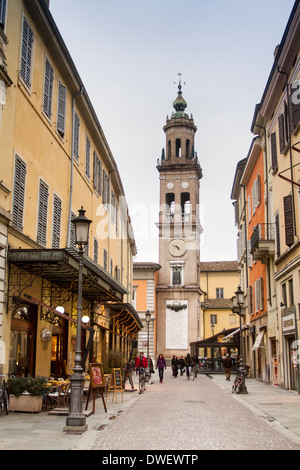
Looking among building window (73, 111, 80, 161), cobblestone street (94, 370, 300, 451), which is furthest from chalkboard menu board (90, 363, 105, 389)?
building window (73, 111, 80, 161)

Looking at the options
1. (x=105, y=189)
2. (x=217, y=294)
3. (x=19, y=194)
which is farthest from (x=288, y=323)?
(x=217, y=294)

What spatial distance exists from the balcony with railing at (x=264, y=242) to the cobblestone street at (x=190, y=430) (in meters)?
10.5

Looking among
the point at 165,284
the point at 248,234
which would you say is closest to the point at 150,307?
the point at 165,284

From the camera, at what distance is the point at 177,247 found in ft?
213

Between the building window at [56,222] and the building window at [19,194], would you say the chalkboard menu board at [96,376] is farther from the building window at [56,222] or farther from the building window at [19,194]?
the building window at [56,222]

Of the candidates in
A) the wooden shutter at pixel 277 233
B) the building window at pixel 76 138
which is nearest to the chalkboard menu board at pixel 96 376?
the building window at pixel 76 138

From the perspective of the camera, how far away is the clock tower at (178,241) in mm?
62531

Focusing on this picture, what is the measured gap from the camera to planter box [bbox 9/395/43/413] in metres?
13.7

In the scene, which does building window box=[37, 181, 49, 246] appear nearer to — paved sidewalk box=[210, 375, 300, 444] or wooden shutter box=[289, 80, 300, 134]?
paved sidewalk box=[210, 375, 300, 444]

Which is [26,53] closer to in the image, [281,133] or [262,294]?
[281,133]

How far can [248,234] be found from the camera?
37.2 meters

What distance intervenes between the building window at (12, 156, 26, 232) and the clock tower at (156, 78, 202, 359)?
4901 cm

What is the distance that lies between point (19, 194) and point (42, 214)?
2.22 metres
